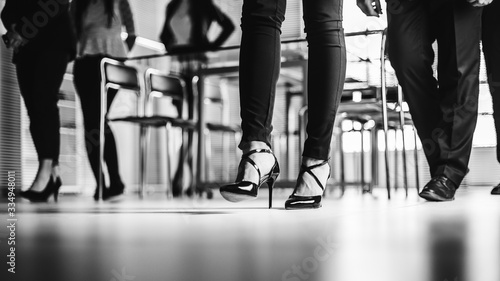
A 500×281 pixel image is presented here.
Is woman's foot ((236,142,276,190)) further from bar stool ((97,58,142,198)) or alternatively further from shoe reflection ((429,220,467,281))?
bar stool ((97,58,142,198))

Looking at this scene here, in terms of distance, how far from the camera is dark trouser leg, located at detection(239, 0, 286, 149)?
149cm

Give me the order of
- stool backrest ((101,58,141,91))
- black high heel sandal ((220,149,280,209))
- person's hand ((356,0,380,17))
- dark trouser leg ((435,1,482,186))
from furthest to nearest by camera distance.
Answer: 1. stool backrest ((101,58,141,91))
2. dark trouser leg ((435,1,482,186))
3. person's hand ((356,0,380,17))
4. black high heel sandal ((220,149,280,209))

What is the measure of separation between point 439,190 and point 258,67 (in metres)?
0.81

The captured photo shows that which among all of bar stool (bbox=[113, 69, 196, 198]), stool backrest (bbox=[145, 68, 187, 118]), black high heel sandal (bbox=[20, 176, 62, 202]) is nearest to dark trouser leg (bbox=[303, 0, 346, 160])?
black high heel sandal (bbox=[20, 176, 62, 202])

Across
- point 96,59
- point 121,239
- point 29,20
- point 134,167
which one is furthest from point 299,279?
point 134,167

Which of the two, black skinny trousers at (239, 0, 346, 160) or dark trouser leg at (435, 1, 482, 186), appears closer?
black skinny trousers at (239, 0, 346, 160)

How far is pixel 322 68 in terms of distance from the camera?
1530 mm

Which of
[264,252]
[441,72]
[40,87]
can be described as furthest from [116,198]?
[264,252]

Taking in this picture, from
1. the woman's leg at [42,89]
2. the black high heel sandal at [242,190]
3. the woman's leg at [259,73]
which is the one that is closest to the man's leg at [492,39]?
the woman's leg at [259,73]

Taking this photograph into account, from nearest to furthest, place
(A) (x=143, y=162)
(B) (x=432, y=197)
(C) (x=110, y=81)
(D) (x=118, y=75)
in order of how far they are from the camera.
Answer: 1. (B) (x=432, y=197)
2. (C) (x=110, y=81)
3. (D) (x=118, y=75)
4. (A) (x=143, y=162)

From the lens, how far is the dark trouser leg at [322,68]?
5.00ft

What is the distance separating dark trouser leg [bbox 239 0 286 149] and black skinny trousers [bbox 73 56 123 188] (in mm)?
1390

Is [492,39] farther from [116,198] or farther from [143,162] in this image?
[143,162]

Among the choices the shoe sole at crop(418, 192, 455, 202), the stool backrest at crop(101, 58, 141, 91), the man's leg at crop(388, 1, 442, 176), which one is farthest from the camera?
the stool backrest at crop(101, 58, 141, 91)
